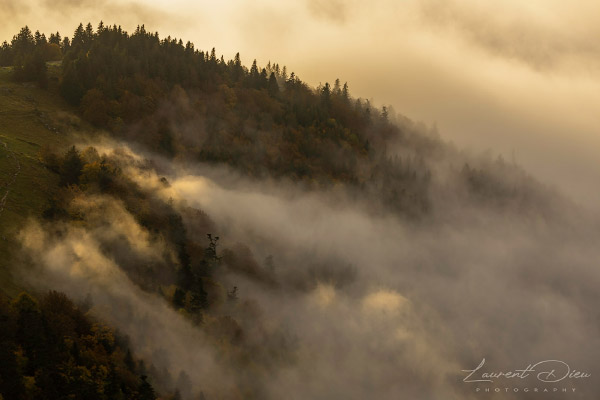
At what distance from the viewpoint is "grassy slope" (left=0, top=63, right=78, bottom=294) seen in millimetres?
96312

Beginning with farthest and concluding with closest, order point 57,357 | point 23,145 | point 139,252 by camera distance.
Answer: point 23,145 → point 139,252 → point 57,357

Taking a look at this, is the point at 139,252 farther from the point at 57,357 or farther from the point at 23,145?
the point at 57,357

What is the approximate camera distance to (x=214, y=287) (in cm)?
13500

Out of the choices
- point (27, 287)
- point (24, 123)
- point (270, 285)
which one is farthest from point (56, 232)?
point (270, 285)

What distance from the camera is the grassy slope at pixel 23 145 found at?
316ft

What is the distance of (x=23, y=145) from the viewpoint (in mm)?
123875

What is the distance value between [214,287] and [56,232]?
39249 millimetres

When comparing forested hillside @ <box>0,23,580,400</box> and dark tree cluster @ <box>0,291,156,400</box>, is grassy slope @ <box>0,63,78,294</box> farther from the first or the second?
dark tree cluster @ <box>0,291,156,400</box>

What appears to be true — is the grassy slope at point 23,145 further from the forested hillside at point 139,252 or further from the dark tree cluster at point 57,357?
the dark tree cluster at point 57,357

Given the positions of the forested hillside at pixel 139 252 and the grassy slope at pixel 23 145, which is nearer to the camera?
the forested hillside at pixel 139 252

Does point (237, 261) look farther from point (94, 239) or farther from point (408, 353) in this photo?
point (408, 353)

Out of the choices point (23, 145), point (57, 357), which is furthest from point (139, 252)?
point (57, 357)

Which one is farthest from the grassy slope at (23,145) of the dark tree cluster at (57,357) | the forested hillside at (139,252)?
the dark tree cluster at (57,357)

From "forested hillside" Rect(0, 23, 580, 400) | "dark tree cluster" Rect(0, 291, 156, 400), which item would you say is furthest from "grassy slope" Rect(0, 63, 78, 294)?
"dark tree cluster" Rect(0, 291, 156, 400)
